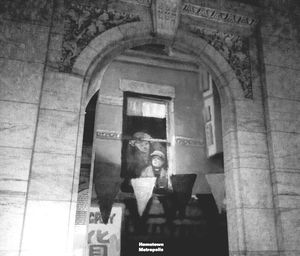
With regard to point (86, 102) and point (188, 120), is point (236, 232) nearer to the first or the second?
point (86, 102)

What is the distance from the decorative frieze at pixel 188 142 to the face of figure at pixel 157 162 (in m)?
1.09

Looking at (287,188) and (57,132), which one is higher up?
(57,132)

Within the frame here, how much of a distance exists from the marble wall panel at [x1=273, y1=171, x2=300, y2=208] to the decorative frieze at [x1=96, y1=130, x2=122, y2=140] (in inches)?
293

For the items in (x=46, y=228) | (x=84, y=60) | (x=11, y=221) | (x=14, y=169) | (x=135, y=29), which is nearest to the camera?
(x=11, y=221)

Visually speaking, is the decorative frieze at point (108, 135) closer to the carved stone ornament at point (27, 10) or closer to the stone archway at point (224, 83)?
the stone archway at point (224, 83)

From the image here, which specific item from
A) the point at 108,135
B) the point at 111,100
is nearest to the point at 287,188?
the point at 108,135

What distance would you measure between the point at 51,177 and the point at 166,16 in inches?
162

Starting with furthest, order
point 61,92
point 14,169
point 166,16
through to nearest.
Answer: point 166,16, point 61,92, point 14,169

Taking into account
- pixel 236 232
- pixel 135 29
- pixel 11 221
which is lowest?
pixel 236 232

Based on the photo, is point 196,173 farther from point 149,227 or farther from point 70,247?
point 70,247

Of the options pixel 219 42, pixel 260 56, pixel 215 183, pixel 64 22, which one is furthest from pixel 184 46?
pixel 215 183

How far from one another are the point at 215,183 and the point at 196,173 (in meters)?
A: 1.92

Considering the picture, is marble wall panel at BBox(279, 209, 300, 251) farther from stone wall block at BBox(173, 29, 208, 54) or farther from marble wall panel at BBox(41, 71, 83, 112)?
marble wall panel at BBox(41, 71, 83, 112)

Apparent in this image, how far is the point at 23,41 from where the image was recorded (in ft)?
19.0
